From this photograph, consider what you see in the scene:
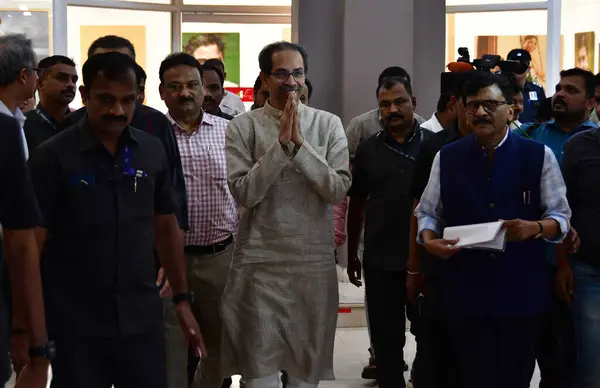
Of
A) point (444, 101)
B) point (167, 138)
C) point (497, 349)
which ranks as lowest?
point (497, 349)

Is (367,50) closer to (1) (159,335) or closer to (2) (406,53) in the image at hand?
(2) (406,53)

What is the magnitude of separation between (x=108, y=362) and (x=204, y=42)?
8.58 m

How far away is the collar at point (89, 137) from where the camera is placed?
11.8 ft

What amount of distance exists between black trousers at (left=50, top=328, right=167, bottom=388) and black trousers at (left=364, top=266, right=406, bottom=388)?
1.95m

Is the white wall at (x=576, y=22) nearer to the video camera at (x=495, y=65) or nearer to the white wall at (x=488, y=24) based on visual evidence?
the white wall at (x=488, y=24)

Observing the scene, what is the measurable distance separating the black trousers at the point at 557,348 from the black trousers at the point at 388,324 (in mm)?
738

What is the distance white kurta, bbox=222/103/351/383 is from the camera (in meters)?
4.71

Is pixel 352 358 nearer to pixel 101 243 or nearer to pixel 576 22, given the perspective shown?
pixel 101 243

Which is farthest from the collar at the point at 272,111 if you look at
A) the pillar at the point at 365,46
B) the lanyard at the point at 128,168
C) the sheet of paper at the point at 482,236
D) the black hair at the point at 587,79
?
the pillar at the point at 365,46

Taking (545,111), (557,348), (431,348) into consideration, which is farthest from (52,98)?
(545,111)

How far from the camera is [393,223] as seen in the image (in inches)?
214

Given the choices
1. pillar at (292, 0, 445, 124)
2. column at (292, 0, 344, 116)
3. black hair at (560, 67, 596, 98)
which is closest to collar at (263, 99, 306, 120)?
black hair at (560, 67, 596, 98)

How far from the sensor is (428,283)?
482 centimetres

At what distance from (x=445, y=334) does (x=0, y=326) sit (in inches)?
88.0
